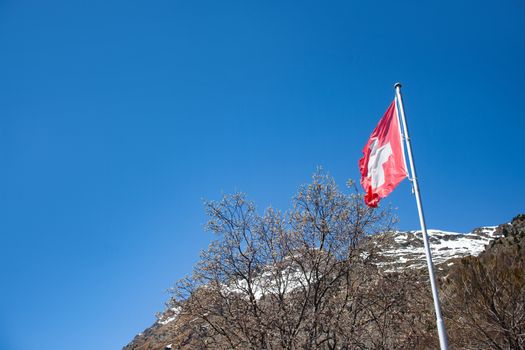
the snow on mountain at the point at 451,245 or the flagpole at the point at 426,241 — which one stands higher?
the snow on mountain at the point at 451,245

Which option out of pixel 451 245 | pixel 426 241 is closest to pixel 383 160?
pixel 426 241

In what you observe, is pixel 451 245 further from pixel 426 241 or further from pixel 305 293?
pixel 426 241

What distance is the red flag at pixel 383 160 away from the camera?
1038cm

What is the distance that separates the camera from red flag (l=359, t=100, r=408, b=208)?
10.4 m

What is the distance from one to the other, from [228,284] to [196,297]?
133cm

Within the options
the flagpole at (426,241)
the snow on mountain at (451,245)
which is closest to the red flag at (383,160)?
the flagpole at (426,241)

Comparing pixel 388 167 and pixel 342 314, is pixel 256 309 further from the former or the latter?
pixel 388 167

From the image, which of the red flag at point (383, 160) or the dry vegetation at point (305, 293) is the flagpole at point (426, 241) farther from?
the dry vegetation at point (305, 293)

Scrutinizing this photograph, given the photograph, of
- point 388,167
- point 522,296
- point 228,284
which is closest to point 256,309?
point 228,284

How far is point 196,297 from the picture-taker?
16109 mm

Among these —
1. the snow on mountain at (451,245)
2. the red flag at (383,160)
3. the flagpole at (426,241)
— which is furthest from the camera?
the snow on mountain at (451,245)

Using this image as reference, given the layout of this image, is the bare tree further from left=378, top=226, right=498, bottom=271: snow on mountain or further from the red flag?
left=378, top=226, right=498, bottom=271: snow on mountain

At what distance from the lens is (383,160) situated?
11062 millimetres

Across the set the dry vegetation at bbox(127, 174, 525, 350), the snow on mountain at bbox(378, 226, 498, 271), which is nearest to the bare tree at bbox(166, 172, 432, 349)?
the dry vegetation at bbox(127, 174, 525, 350)
